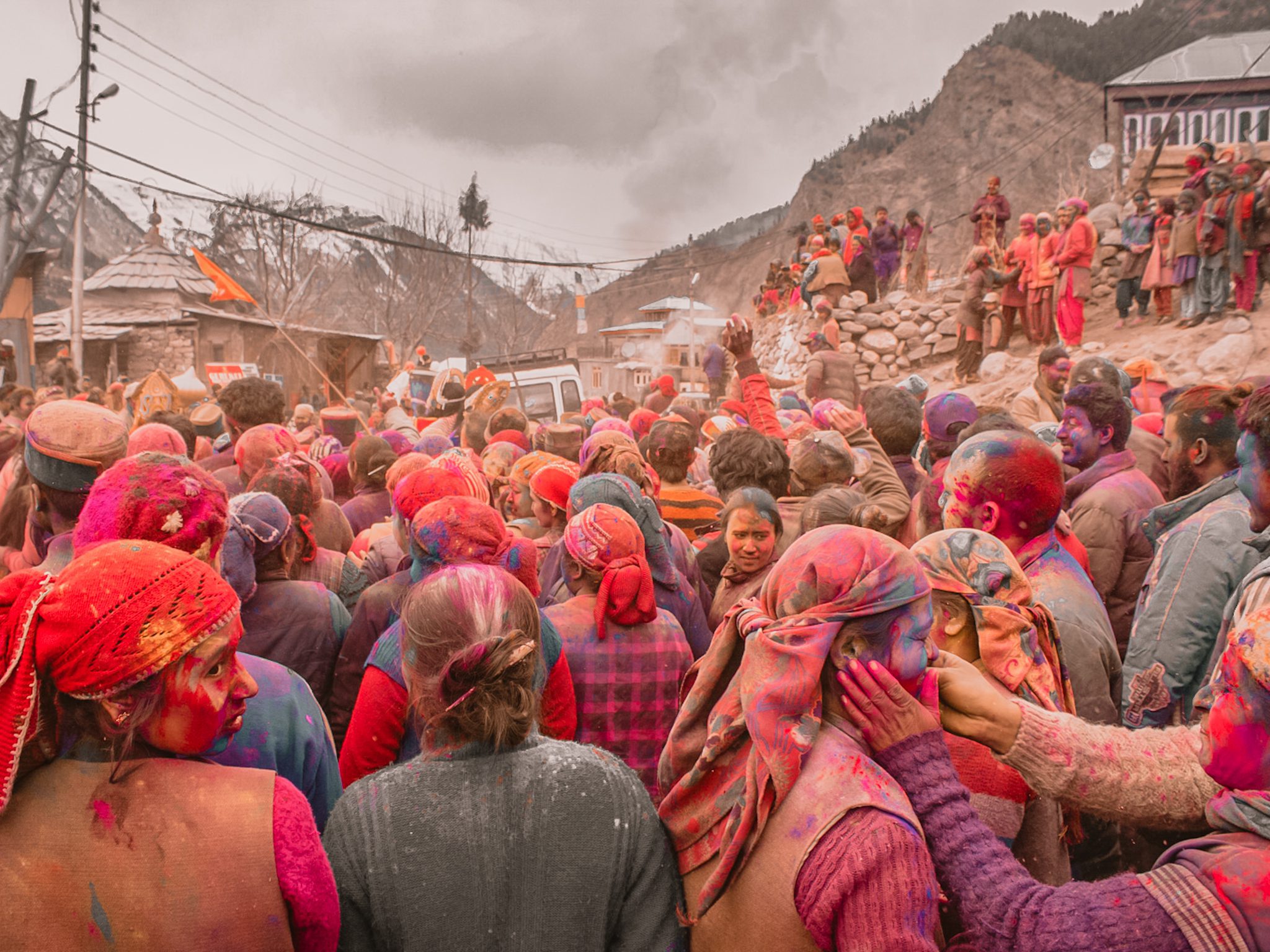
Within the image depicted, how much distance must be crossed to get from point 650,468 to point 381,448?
1.74m

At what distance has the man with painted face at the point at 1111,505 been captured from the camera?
14.3 feet

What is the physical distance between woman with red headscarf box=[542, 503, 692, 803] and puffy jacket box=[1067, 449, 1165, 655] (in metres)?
2.27

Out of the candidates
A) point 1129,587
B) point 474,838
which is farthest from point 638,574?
point 1129,587

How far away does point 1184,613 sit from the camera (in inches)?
Result: 131

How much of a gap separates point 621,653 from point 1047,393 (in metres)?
6.42

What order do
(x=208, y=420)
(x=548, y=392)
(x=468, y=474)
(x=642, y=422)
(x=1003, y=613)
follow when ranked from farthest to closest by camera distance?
(x=548, y=392)
(x=642, y=422)
(x=208, y=420)
(x=468, y=474)
(x=1003, y=613)

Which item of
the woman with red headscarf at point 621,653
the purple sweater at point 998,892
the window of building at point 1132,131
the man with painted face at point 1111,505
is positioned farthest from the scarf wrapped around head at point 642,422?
the window of building at point 1132,131

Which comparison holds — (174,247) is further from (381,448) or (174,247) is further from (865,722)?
(865,722)

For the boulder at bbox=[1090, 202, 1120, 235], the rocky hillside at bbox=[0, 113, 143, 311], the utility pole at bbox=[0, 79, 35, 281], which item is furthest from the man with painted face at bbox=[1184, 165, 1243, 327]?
the rocky hillside at bbox=[0, 113, 143, 311]

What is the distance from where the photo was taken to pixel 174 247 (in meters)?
50.7

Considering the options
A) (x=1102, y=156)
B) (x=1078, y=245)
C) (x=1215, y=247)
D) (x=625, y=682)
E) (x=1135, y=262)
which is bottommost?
(x=625, y=682)

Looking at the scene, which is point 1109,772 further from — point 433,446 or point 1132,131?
point 1132,131

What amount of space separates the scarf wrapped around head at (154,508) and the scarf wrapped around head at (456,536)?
0.68 meters

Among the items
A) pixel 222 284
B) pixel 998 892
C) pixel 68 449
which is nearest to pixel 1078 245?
pixel 222 284
